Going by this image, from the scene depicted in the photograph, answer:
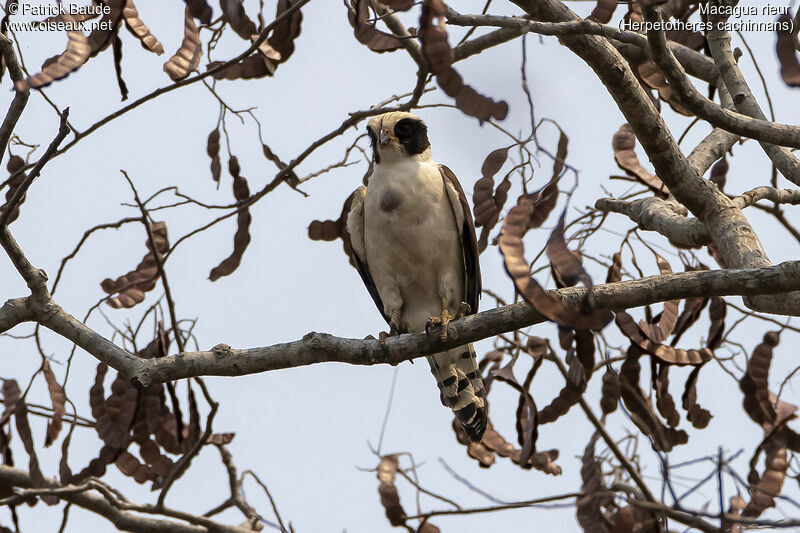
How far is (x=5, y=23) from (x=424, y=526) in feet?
8.19

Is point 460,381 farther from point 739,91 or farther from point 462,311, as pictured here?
point 739,91

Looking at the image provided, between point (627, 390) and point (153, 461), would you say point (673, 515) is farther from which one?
point (153, 461)

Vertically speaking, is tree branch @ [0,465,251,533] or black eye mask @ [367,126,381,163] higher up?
black eye mask @ [367,126,381,163]

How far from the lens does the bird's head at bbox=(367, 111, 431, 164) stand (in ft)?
15.9

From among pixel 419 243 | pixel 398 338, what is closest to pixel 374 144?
pixel 419 243

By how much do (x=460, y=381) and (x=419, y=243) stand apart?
87 cm

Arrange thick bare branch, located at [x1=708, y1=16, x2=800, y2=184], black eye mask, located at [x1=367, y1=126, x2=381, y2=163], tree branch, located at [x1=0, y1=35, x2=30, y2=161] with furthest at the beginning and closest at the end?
black eye mask, located at [x1=367, y1=126, x2=381, y2=163]
thick bare branch, located at [x1=708, y1=16, x2=800, y2=184]
tree branch, located at [x1=0, y1=35, x2=30, y2=161]

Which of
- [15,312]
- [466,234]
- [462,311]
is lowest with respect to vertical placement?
[15,312]

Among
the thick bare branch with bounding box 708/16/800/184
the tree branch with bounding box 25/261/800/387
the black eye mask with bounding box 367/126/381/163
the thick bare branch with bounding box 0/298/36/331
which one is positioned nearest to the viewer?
the tree branch with bounding box 25/261/800/387

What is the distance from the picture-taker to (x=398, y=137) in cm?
493

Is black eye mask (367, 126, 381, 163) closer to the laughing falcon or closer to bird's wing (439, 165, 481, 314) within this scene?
the laughing falcon

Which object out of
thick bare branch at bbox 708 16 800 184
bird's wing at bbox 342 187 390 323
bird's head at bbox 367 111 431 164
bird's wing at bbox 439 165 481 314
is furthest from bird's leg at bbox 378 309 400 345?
thick bare branch at bbox 708 16 800 184

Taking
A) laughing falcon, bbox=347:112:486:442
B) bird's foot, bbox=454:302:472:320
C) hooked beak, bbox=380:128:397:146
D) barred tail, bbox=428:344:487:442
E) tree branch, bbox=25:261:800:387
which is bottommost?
tree branch, bbox=25:261:800:387

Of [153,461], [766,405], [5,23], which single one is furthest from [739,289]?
[5,23]
